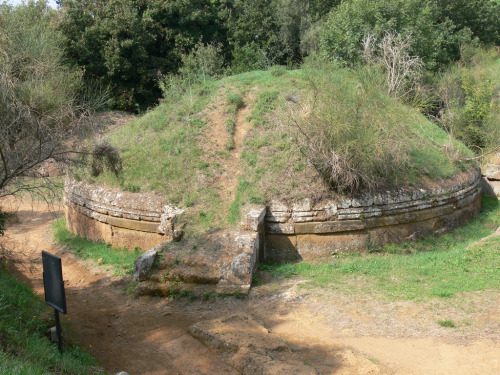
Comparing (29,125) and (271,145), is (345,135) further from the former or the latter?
(29,125)

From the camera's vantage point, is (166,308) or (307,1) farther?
(307,1)

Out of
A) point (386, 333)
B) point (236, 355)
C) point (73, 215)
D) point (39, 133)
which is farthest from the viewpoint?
point (73, 215)

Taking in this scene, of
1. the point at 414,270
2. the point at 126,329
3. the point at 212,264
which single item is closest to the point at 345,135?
the point at 414,270

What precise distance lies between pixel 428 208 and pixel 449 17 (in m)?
19.9

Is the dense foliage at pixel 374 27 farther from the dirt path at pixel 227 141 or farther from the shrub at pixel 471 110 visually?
the dirt path at pixel 227 141

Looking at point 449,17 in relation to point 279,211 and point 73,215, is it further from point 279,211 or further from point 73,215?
point 73,215

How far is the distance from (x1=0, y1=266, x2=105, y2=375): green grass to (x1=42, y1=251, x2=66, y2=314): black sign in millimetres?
528

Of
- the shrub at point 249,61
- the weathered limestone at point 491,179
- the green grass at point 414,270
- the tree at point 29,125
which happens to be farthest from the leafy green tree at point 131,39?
the weathered limestone at point 491,179

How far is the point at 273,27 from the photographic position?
25797mm

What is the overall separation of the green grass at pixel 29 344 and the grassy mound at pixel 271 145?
13.7ft

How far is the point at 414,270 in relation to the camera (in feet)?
30.8

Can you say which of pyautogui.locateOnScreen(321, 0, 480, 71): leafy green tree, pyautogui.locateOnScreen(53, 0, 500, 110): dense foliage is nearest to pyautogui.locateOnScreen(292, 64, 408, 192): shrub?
pyautogui.locateOnScreen(321, 0, 480, 71): leafy green tree

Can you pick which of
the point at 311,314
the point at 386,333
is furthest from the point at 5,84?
the point at 386,333

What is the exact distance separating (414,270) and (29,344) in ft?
24.3
